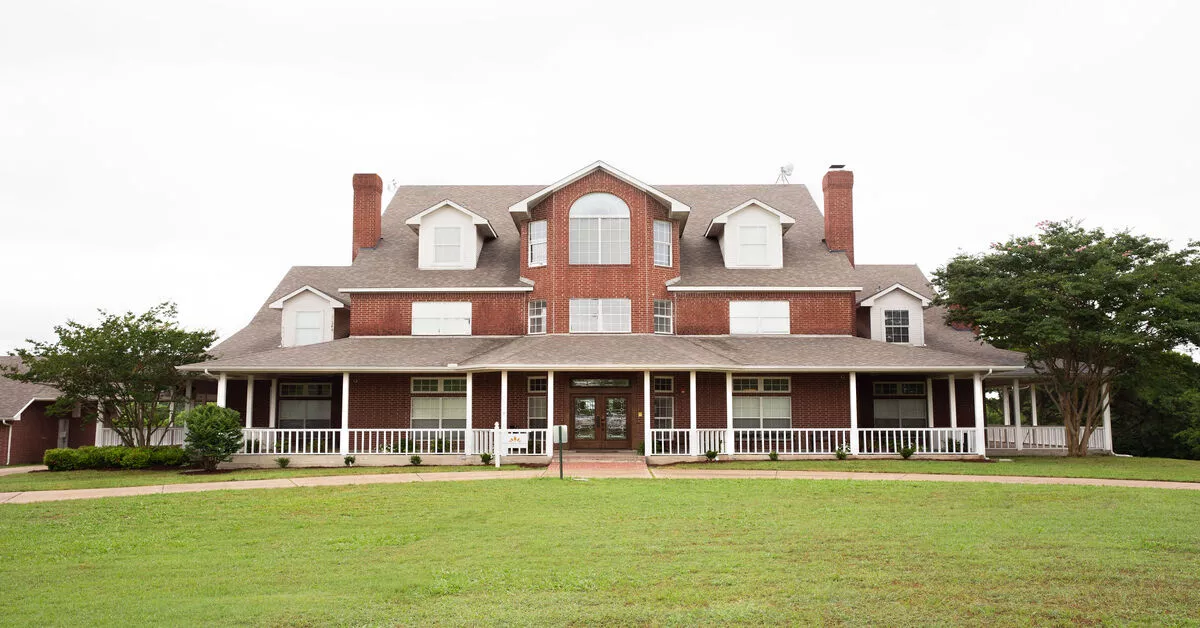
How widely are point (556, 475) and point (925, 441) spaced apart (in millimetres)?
11980

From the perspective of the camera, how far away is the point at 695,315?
93.2 feet

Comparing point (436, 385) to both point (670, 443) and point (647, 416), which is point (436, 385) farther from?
point (670, 443)

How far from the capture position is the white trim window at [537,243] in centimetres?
2841

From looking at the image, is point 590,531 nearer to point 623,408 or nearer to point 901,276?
point 623,408

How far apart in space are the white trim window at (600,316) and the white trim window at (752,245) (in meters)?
4.65

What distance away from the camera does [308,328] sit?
2961cm

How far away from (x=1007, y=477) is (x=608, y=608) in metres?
14.9

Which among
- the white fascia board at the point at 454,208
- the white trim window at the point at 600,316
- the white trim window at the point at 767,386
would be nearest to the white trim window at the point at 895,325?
the white trim window at the point at 767,386

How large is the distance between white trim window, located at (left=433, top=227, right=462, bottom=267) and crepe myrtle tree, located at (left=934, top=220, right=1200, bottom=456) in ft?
51.5

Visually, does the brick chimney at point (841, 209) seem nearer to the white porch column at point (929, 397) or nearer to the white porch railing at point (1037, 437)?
the white porch column at point (929, 397)

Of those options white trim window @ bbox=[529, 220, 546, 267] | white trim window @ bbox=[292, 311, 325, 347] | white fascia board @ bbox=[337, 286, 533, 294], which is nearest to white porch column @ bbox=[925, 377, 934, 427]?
white trim window @ bbox=[529, 220, 546, 267]

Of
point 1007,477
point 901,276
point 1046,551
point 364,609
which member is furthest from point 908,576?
point 901,276

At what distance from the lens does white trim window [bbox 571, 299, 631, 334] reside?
2766 cm

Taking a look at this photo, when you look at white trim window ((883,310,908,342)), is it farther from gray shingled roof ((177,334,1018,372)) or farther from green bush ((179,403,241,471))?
green bush ((179,403,241,471))
